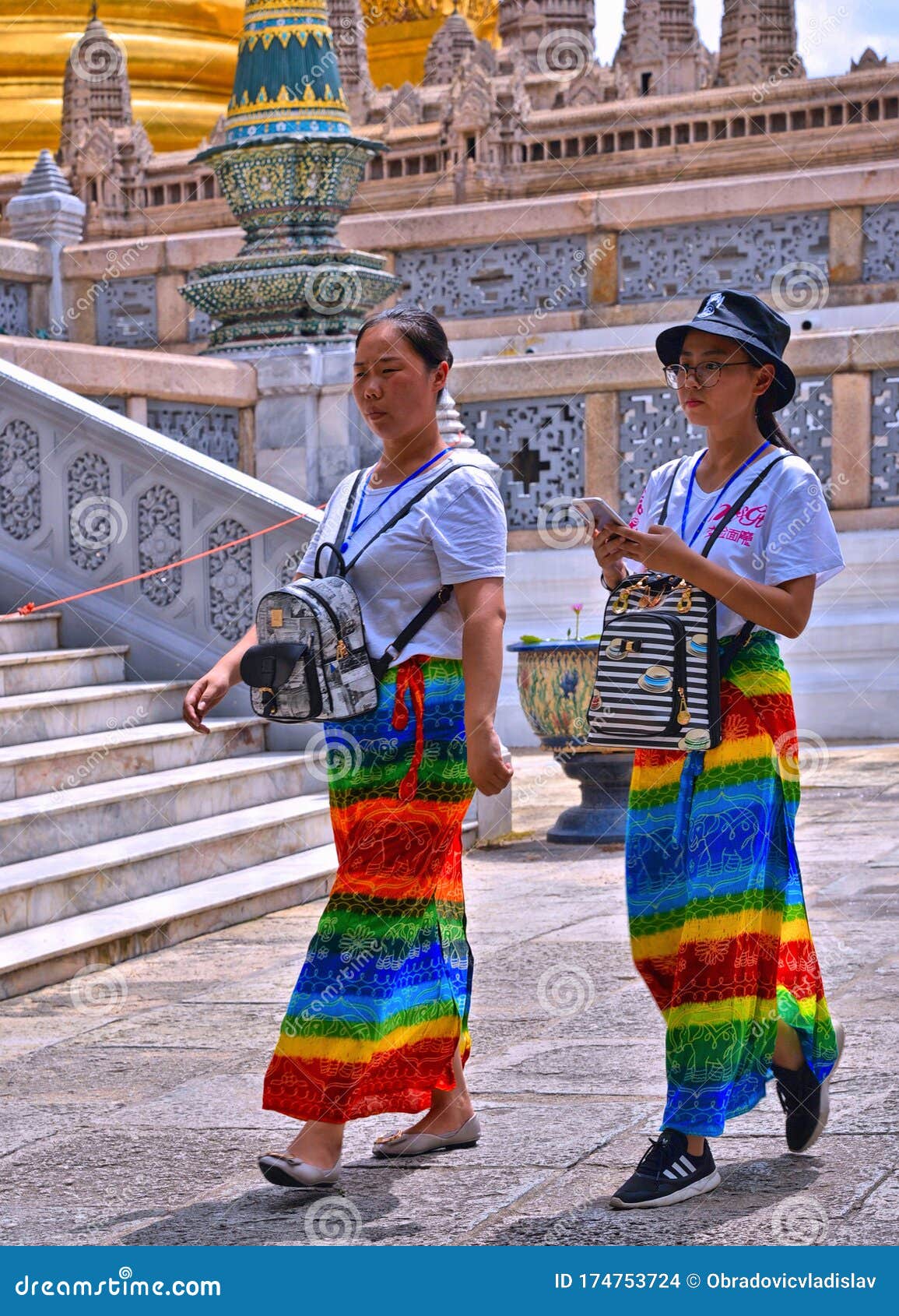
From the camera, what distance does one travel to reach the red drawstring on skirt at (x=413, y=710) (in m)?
4.40

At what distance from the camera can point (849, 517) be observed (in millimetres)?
12617

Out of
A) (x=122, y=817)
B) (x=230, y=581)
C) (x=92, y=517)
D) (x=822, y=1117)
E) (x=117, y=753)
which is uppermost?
(x=92, y=517)

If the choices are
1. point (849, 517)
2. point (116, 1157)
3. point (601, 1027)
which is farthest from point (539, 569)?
point (116, 1157)

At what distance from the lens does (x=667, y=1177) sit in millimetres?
4102

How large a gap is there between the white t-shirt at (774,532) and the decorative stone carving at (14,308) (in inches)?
442

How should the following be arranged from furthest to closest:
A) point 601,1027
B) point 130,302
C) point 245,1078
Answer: point 130,302, point 601,1027, point 245,1078

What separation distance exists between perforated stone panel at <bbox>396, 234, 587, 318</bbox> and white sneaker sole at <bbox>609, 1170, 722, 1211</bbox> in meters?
11.6

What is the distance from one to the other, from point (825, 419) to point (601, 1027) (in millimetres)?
7535

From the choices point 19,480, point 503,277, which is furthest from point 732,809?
point 503,277

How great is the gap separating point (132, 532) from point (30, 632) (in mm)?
654

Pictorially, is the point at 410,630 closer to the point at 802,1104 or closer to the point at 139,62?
the point at 802,1104

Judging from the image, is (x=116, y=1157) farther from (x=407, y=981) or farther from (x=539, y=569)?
(x=539, y=569)

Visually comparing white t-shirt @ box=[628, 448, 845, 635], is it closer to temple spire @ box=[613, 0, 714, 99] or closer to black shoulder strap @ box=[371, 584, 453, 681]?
black shoulder strap @ box=[371, 584, 453, 681]

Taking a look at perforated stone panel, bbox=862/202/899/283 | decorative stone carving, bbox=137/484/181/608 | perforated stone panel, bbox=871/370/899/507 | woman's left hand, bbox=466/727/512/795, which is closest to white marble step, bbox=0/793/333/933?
decorative stone carving, bbox=137/484/181/608
